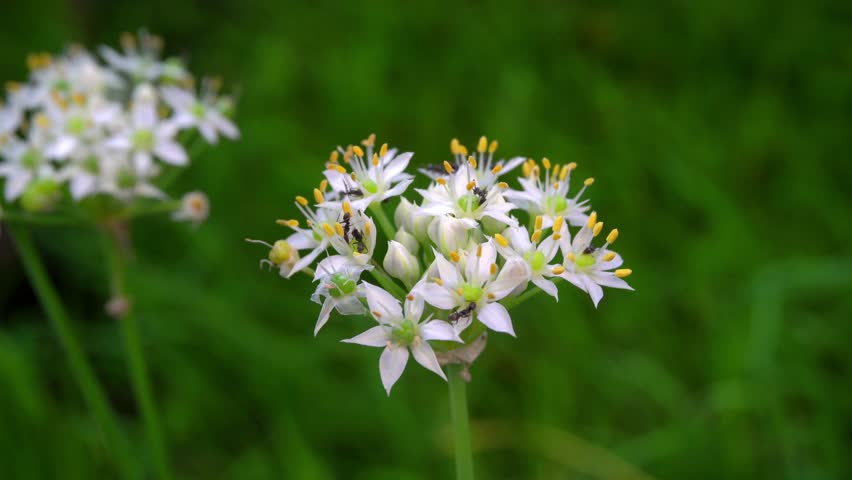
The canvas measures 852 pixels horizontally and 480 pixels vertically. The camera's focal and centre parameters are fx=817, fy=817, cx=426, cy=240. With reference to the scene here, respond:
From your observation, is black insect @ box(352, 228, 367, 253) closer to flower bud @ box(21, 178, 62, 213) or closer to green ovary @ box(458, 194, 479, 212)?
green ovary @ box(458, 194, 479, 212)

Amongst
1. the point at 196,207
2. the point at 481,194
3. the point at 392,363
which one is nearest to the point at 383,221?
the point at 481,194

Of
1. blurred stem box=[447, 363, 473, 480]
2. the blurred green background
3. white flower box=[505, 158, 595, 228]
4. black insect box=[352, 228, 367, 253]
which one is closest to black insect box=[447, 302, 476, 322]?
Result: blurred stem box=[447, 363, 473, 480]

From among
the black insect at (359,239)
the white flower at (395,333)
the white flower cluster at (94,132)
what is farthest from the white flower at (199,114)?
the white flower at (395,333)

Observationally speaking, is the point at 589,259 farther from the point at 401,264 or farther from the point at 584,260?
the point at 401,264

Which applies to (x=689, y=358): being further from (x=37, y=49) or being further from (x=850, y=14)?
(x=37, y=49)

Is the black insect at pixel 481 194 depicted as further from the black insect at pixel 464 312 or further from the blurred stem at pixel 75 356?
the blurred stem at pixel 75 356
